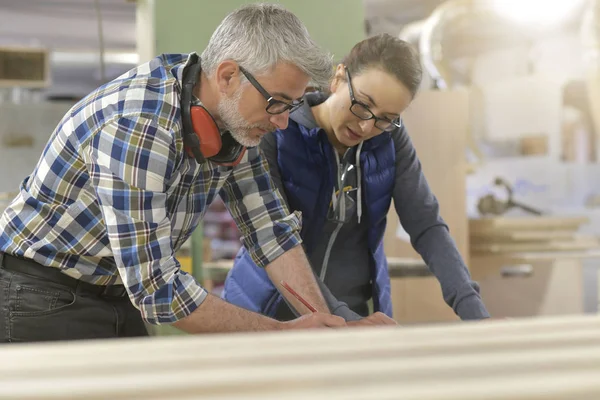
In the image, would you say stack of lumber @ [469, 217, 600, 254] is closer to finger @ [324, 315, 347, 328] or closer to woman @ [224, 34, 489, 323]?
woman @ [224, 34, 489, 323]

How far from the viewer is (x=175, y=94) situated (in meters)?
1.33

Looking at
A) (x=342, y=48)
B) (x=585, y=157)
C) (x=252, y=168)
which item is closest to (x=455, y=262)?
(x=252, y=168)

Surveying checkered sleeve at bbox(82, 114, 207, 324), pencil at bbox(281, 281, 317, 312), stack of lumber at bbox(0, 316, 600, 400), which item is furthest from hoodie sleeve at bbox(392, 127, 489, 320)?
stack of lumber at bbox(0, 316, 600, 400)

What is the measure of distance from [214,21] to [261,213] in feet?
4.19

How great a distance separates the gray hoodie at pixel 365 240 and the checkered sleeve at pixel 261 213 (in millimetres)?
82

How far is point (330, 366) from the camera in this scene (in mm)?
395

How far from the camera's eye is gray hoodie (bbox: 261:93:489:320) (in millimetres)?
1690

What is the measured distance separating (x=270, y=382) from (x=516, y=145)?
446cm

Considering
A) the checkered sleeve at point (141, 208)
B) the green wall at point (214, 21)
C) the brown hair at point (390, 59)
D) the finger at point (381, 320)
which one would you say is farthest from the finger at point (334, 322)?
the green wall at point (214, 21)

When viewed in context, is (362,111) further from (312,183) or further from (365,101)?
(312,183)

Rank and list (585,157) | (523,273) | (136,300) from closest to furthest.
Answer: (136,300), (523,273), (585,157)

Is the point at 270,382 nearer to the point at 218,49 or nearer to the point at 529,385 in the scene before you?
the point at 529,385

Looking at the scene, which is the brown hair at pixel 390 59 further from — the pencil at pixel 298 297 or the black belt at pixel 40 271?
the black belt at pixel 40 271

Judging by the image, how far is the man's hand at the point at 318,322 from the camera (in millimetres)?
1354
